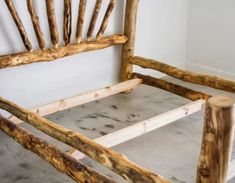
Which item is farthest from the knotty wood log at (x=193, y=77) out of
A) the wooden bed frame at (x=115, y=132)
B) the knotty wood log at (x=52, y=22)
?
the knotty wood log at (x=52, y=22)

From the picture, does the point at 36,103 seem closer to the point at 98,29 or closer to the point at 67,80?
the point at 67,80

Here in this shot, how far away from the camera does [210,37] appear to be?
3.51 metres

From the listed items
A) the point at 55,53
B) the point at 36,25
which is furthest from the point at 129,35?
the point at 36,25

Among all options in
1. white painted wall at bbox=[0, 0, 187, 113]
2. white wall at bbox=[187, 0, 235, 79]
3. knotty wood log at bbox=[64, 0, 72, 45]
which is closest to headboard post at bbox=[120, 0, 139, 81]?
white painted wall at bbox=[0, 0, 187, 113]

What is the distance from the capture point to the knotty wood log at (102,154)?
1.35 m

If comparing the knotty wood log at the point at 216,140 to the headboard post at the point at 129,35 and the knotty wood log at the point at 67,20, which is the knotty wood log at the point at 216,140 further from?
the headboard post at the point at 129,35

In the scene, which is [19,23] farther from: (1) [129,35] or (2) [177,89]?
(2) [177,89]

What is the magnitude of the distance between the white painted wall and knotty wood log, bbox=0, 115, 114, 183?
71 cm

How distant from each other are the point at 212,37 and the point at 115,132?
1.87 m

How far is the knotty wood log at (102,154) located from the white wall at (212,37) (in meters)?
2.17

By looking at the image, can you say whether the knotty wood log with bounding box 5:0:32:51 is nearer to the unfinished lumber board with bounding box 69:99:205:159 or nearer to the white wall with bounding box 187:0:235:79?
the unfinished lumber board with bounding box 69:99:205:159

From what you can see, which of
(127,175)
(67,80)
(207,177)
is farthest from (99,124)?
(207,177)

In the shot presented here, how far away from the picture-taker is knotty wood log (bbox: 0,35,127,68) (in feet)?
7.79

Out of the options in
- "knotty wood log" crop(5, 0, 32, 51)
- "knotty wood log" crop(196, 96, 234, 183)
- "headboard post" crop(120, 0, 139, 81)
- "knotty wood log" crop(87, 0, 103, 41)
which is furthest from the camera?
"headboard post" crop(120, 0, 139, 81)
